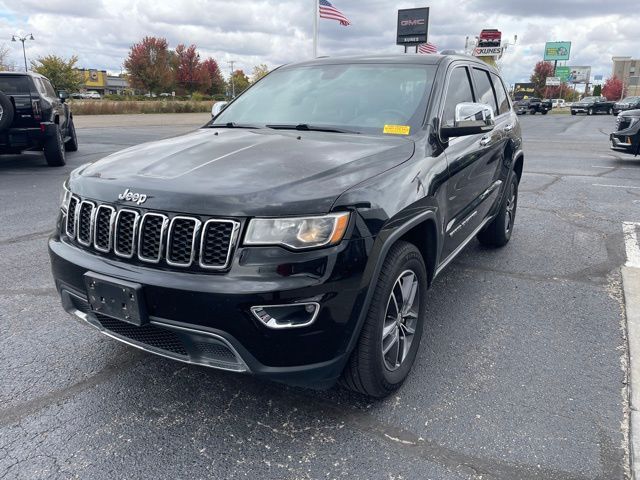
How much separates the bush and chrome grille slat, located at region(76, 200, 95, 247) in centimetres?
3202

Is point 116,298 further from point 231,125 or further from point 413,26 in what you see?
point 413,26

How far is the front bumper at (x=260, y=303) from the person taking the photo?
210 cm

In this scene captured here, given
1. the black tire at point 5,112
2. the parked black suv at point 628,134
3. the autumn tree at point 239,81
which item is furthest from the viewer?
the autumn tree at point 239,81

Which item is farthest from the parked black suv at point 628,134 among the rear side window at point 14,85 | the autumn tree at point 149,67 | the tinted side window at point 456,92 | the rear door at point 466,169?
the autumn tree at point 149,67

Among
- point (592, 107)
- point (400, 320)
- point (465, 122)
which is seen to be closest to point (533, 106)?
point (592, 107)

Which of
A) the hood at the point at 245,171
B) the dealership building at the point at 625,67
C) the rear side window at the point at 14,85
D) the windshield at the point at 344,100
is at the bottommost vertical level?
the hood at the point at 245,171

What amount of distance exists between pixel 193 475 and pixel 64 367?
1.26 m

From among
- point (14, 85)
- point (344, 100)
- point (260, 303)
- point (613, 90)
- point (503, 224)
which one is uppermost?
point (613, 90)

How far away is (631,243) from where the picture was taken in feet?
18.2

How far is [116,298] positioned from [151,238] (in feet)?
1.02

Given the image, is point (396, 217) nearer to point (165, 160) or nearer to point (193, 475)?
point (165, 160)

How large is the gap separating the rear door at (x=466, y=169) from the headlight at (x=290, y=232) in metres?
1.28

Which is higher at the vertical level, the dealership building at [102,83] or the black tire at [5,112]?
the dealership building at [102,83]

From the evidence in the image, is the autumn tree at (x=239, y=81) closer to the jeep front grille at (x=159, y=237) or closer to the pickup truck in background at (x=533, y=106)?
the pickup truck in background at (x=533, y=106)
